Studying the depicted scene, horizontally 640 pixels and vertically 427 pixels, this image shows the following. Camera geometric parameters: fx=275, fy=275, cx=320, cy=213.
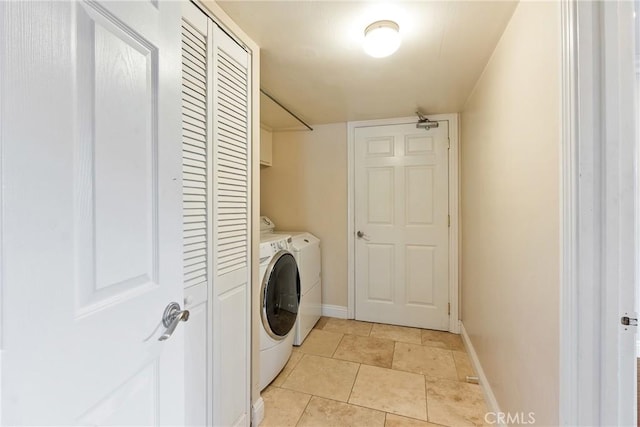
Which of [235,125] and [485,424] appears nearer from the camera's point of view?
[235,125]

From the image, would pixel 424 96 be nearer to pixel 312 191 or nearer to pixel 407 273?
pixel 312 191

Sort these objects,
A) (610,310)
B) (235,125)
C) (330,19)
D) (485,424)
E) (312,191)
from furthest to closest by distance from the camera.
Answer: (312,191) < (485,424) < (235,125) < (330,19) < (610,310)

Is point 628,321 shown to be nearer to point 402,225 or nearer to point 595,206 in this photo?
point 595,206

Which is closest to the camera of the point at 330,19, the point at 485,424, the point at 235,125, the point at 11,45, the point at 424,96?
the point at 11,45

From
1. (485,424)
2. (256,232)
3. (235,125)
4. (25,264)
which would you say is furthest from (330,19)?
(485,424)

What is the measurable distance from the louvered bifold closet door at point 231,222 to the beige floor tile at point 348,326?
1.39 meters

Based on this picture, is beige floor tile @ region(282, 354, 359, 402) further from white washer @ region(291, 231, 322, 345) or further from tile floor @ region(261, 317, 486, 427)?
white washer @ region(291, 231, 322, 345)

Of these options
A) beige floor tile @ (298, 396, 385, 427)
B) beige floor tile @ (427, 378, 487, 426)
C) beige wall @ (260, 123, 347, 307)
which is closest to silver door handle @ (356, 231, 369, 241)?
beige wall @ (260, 123, 347, 307)

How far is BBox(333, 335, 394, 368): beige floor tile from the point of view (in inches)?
85.6

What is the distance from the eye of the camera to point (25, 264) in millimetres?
440

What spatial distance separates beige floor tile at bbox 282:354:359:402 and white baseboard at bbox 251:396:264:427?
0.31 m

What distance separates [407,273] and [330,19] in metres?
2.34

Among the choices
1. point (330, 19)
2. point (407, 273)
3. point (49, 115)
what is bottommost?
point (407, 273)

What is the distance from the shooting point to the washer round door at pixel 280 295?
1.80m
